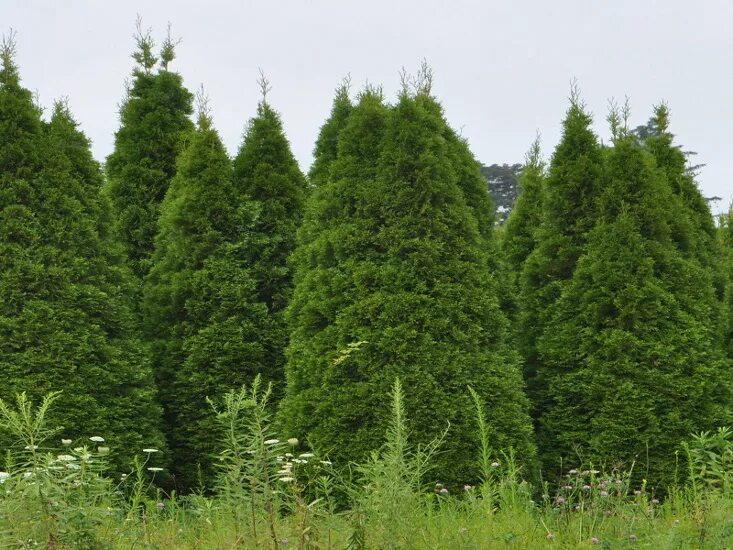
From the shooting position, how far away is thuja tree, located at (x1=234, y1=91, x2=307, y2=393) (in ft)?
30.5

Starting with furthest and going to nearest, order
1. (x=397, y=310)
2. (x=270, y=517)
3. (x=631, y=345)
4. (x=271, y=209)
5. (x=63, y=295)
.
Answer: (x=271, y=209) → (x=631, y=345) → (x=63, y=295) → (x=397, y=310) → (x=270, y=517)

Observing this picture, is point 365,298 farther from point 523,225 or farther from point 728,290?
point 728,290

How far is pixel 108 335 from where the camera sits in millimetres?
8156

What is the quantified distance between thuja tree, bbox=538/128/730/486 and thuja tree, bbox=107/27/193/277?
5499mm

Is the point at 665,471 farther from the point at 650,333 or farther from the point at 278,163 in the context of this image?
the point at 278,163

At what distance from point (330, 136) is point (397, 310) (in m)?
3.53

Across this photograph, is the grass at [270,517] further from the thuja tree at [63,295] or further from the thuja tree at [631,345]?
the thuja tree at [631,345]

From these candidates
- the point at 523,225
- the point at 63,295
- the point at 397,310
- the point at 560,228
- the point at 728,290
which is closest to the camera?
the point at 397,310

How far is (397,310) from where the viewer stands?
24.3 feet

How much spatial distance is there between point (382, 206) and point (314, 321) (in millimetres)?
1294

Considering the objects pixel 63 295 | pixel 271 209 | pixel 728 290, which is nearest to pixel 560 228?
pixel 728 290

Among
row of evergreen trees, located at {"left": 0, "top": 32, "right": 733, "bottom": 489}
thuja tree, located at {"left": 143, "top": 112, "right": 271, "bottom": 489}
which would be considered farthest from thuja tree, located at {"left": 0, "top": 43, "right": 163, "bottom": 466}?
thuja tree, located at {"left": 143, "top": 112, "right": 271, "bottom": 489}

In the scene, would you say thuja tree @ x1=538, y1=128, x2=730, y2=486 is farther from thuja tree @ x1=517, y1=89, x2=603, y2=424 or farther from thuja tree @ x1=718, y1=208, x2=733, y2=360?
thuja tree @ x1=718, y1=208, x2=733, y2=360

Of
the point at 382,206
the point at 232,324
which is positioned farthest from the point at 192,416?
the point at 382,206
